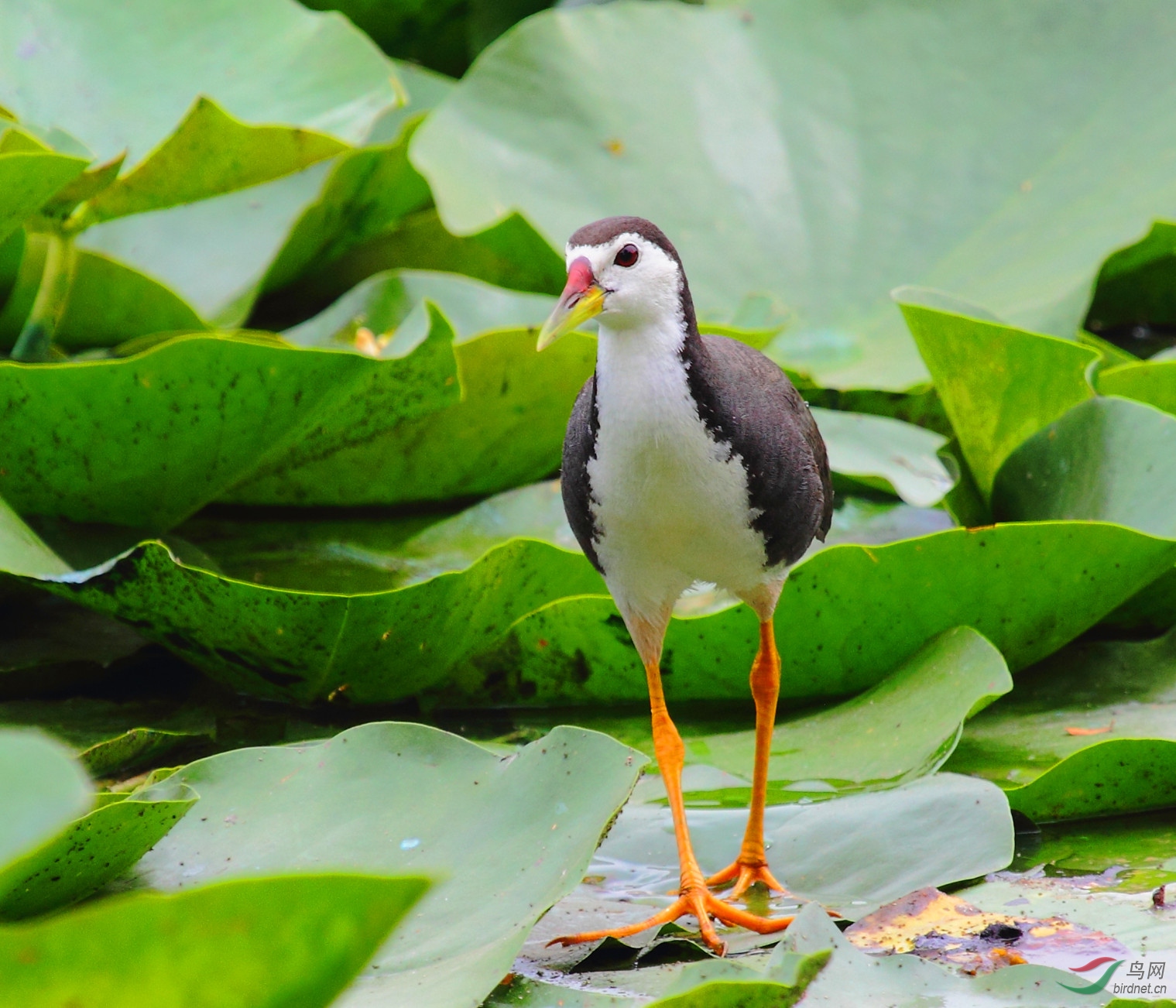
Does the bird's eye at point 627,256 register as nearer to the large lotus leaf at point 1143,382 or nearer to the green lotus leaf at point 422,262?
the large lotus leaf at point 1143,382

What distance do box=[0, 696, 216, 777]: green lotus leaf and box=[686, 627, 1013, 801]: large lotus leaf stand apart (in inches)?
28.8

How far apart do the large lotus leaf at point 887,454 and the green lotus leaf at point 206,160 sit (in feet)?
3.35

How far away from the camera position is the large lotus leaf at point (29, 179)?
1.82 metres

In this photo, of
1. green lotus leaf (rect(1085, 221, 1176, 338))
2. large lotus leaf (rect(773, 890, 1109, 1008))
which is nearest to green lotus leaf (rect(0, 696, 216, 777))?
large lotus leaf (rect(773, 890, 1109, 1008))

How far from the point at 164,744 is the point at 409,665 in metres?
0.34

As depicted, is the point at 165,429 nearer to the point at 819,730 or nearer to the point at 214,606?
the point at 214,606

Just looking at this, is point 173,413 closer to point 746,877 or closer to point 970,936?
point 746,877

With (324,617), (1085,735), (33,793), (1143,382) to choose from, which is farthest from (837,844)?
(33,793)

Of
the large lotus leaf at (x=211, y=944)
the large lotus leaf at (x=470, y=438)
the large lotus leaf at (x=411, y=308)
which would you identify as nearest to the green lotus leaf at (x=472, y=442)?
the large lotus leaf at (x=470, y=438)

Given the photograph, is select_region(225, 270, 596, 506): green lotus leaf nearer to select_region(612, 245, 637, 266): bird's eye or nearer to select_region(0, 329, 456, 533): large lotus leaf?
select_region(0, 329, 456, 533): large lotus leaf

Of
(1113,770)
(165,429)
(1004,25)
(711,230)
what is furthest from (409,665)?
(1004,25)

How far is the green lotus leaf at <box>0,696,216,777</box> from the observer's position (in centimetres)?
176

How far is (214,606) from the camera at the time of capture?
1848mm

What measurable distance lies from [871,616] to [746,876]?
0.40 metres
